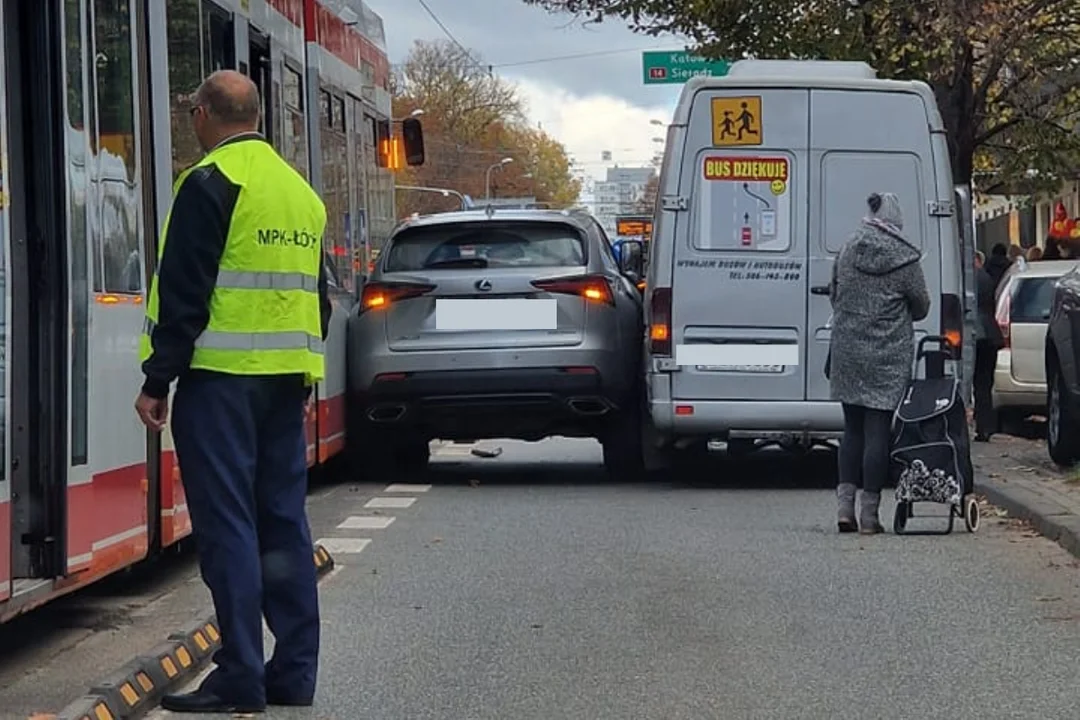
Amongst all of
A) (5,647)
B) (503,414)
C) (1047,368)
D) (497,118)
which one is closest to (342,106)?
(503,414)

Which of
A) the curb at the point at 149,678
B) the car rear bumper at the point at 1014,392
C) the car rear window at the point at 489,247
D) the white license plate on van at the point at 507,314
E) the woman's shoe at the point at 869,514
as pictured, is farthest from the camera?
the car rear bumper at the point at 1014,392

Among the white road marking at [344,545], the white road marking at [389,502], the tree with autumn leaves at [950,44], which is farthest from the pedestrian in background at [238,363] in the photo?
the tree with autumn leaves at [950,44]

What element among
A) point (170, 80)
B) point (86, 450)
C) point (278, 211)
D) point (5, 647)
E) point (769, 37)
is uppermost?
point (769, 37)

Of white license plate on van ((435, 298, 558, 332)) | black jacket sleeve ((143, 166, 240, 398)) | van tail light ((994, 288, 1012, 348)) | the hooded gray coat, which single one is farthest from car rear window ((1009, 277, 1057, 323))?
black jacket sleeve ((143, 166, 240, 398))

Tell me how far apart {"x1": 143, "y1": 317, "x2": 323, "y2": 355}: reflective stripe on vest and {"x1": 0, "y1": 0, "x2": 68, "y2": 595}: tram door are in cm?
74

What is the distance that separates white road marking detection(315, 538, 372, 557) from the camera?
34.9ft

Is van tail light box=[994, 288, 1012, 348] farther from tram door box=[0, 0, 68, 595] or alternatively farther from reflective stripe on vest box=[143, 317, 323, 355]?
reflective stripe on vest box=[143, 317, 323, 355]

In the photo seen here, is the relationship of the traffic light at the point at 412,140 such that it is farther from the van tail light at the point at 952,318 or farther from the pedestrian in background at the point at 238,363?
the pedestrian in background at the point at 238,363

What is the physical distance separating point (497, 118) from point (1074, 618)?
10410 centimetres

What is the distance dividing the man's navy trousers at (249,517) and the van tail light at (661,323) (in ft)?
23.0

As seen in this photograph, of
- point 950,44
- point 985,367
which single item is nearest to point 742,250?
point 985,367

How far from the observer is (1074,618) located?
834 centimetres

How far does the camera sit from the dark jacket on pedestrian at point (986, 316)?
17359 millimetres

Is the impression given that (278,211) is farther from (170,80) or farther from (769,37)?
(769,37)
